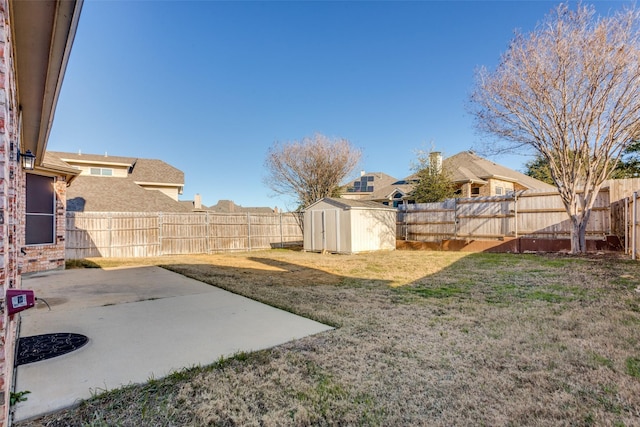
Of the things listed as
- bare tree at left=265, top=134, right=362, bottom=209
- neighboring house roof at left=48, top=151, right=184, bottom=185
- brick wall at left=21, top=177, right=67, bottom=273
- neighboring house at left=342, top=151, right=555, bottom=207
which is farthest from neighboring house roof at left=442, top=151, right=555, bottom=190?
neighboring house roof at left=48, top=151, right=184, bottom=185

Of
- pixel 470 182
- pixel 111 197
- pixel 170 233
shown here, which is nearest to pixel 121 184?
pixel 111 197

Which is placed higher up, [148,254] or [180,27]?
[180,27]

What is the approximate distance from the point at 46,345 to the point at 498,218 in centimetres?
1318

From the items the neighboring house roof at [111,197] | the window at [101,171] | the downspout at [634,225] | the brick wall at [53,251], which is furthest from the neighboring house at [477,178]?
the window at [101,171]

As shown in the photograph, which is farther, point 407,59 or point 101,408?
point 407,59

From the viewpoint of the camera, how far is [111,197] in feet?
51.3

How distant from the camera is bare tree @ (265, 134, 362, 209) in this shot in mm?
19281

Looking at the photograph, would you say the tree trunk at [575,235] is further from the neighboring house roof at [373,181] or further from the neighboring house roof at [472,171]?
the neighboring house roof at [373,181]

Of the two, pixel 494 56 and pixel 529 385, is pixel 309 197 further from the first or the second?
pixel 529 385

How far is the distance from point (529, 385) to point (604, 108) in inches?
409

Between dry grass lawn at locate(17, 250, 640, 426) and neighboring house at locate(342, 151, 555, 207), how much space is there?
14.6m

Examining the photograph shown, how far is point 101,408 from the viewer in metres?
2.04

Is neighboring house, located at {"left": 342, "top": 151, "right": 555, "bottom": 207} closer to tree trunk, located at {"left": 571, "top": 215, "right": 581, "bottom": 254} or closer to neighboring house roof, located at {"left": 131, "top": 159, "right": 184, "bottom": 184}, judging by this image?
tree trunk, located at {"left": 571, "top": 215, "right": 581, "bottom": 254}

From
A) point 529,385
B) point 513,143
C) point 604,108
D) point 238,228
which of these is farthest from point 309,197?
point 529,385
